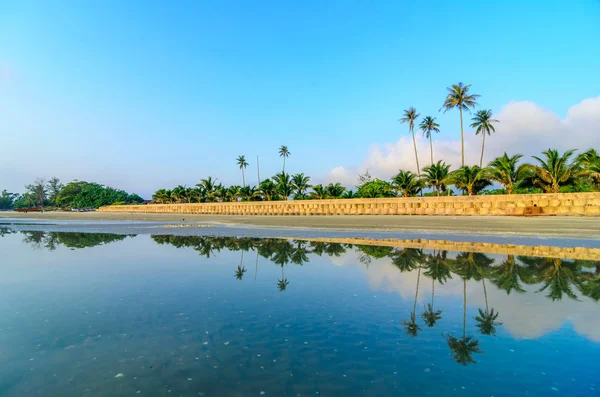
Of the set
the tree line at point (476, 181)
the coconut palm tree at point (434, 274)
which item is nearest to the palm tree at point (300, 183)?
the tree line at point (476, 181)

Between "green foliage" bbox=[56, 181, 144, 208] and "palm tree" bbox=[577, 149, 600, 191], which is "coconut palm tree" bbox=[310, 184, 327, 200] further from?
"green foliage" bbox=[56, 181, 144, 208]

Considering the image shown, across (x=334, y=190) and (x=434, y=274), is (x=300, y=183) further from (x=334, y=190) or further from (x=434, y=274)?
(x=434, y=274)

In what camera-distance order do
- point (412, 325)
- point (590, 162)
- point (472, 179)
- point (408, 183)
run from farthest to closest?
point (408, 183), point (472, 179), point (590, 162), point (412, 325)

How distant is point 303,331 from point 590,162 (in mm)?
39343

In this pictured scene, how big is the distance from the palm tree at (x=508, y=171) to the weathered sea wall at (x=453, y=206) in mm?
8529

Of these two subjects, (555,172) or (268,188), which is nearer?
(555,172)

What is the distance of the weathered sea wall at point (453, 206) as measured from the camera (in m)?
26.2

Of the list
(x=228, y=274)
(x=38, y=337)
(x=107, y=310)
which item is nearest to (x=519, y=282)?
(x=228, y=274)

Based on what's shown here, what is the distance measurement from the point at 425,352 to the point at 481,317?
2.28m

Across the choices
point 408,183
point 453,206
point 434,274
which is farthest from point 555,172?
point 434,274

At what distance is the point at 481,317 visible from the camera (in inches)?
253

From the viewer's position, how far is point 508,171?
36812 millimetres

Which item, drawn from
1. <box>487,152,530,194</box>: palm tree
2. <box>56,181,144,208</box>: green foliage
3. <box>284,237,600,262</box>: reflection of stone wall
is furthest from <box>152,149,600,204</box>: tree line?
<box>56,181,144,208</box>: green foliage

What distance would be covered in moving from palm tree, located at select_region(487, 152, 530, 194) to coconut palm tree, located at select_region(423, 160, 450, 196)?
7.82 m
